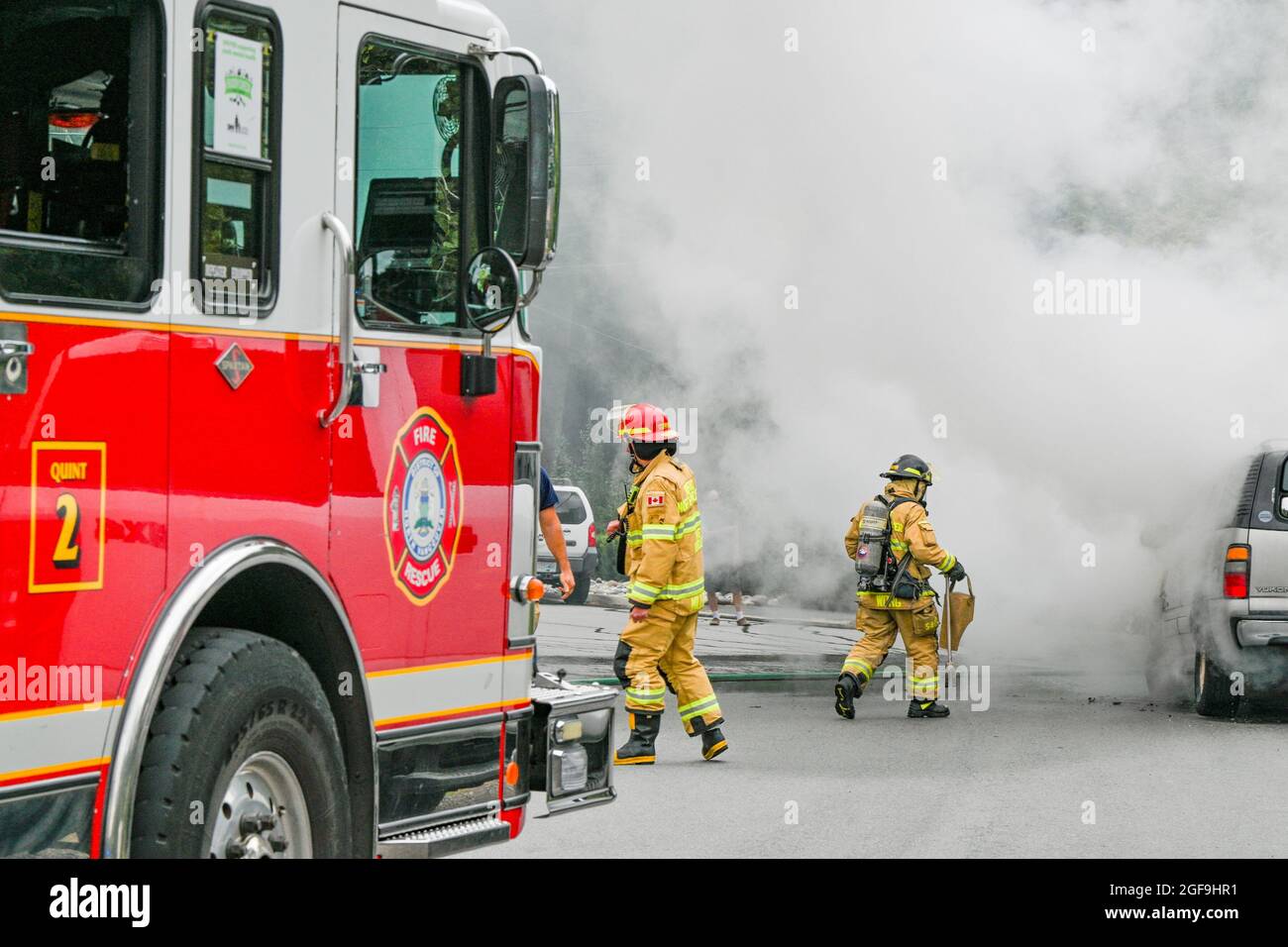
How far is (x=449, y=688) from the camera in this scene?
5.32m

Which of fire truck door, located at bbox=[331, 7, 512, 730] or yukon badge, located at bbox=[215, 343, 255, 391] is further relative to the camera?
fire truck door, located at bbox=[331, 7, 512, 730]

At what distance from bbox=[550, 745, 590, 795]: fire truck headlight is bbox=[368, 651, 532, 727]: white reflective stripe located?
0.29 m

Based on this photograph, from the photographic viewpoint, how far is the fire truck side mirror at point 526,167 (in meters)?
5.13

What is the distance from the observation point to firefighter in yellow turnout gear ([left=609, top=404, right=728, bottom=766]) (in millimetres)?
9297

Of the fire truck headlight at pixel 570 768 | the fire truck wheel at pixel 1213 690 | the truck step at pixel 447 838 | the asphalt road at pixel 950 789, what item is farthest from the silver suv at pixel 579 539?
the truck step at pixel 447 838

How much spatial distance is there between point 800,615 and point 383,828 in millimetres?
16110

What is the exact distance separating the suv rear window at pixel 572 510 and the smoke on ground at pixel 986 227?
5.06 metres

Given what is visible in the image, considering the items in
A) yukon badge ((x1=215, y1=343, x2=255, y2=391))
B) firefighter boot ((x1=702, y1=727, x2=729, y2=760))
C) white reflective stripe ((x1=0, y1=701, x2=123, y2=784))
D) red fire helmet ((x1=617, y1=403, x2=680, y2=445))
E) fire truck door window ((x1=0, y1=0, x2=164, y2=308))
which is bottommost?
firefighter boot ((x1=702, y1=727, x2=729, y2=760))

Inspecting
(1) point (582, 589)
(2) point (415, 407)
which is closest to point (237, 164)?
(2) point (415, 407)

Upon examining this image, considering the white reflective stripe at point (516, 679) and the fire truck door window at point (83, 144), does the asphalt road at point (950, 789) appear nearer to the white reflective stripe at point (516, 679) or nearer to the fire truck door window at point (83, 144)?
the white reflective stripe at point (516, 679)

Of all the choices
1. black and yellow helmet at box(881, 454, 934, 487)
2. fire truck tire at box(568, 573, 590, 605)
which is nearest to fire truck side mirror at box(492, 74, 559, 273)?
black and yellow helmet at box(881, 454, 934, 487)

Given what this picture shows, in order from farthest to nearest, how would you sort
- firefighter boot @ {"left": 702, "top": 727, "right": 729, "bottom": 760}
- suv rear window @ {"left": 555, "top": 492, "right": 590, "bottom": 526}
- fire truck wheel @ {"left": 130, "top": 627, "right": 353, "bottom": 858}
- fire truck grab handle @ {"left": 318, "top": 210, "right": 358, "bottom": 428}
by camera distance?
suv rear window @ {"left": 555, "top": 492, "right": 590, "bottom": 526} → firefighter boot @ {"left": 702, "top": 727, "right": 729, "bottom": 760} → fire truck grab handle @ {"left": 318, "top": 210, "right": 358, "bottom": 428} → fire truck wheel @ {"left": 130, "top": 627, "right": 353, "bottom": 858}

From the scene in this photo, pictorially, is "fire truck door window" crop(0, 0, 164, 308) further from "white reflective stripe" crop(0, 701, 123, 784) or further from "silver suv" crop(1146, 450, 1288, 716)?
"silver suv" crop(1146, 450, 1288, 716)
